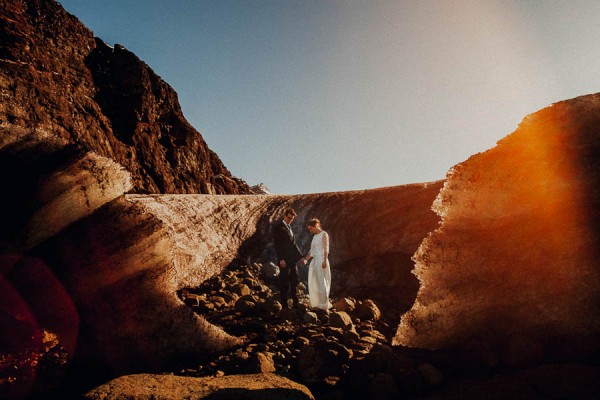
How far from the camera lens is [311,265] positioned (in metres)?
6.65

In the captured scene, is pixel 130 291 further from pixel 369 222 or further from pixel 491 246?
pixel 369 222

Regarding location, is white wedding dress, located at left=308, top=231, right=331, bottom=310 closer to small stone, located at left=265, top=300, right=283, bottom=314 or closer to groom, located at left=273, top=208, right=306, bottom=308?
groom, located at left=273, top=208, right=306, bottom=308

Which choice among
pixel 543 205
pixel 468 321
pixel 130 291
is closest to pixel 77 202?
pixel 130 291

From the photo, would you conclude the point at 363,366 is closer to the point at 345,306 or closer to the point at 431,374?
the point at 431,374

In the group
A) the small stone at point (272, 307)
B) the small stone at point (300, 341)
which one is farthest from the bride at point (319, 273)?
the small stone at point (300, 341)

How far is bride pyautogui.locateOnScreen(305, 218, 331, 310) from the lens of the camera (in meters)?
6.33

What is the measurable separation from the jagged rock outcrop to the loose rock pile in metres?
10.1

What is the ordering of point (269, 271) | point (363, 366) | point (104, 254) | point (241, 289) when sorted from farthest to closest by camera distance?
point (269, 271) < point (241, 289) < point (363, 366) < point (104, 254)

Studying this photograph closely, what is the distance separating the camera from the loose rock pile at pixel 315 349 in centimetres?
314

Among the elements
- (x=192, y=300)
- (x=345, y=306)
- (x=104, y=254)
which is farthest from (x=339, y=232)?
(x=104, y=254)

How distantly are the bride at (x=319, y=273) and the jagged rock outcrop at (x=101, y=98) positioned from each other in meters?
9.99

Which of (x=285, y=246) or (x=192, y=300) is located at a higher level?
(x=285, y=246)

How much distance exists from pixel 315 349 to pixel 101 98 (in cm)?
1988

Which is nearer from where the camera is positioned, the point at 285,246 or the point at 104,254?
the point at 104,254
